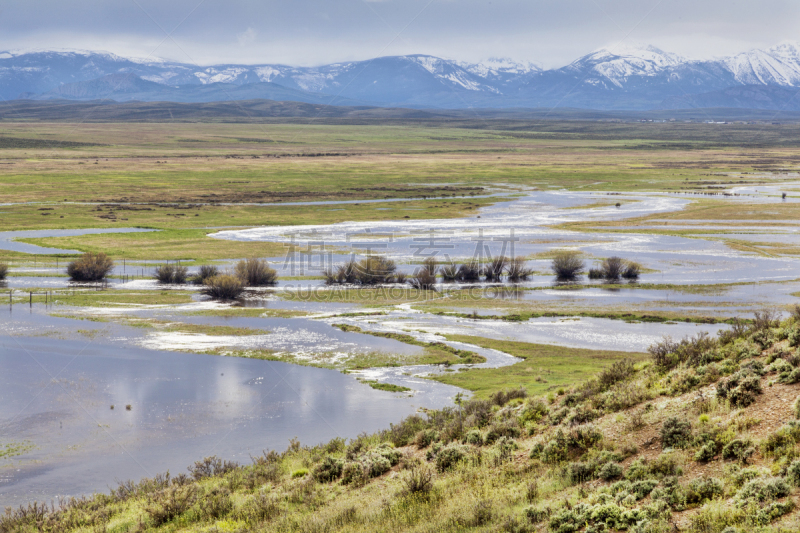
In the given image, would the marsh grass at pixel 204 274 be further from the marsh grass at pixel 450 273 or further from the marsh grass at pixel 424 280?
the marsh grass at pixel 450 273

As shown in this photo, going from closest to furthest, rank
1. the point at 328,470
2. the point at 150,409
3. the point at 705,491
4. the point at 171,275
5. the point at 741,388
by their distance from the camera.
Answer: the point at 705,491 < the point at 741,388 < the point at 328,470 < the point at 150,409 < the point at 171,275

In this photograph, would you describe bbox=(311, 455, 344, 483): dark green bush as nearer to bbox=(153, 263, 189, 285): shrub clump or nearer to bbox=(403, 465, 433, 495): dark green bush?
bbox=(403, 465, 433, 495): dark green bush

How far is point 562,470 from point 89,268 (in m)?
41.3

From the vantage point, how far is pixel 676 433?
13.1 metres

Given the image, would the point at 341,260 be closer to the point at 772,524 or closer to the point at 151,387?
the point at 151,387

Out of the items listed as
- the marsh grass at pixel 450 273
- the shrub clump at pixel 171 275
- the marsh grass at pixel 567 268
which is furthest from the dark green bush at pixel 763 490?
the shrub clump at pixel 171 275

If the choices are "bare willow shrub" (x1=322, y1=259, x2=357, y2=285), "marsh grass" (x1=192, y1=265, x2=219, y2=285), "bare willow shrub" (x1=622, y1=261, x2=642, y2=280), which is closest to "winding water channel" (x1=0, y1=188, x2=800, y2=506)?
"bare willow shrub" (x1=622, y1=261, x2=642, y2=280)

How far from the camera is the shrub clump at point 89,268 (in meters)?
47.4

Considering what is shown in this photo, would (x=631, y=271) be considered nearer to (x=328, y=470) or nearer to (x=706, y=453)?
(x=328, y=470)

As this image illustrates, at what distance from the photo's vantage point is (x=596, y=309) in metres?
40.6

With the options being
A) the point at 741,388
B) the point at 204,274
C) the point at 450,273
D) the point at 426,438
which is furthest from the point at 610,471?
the point at 204,274

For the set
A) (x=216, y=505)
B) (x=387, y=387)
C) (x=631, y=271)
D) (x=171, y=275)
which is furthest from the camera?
(x=631, y=271)

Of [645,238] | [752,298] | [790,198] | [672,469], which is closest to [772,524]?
[672,469]

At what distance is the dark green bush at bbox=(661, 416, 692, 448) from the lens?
506 inches
